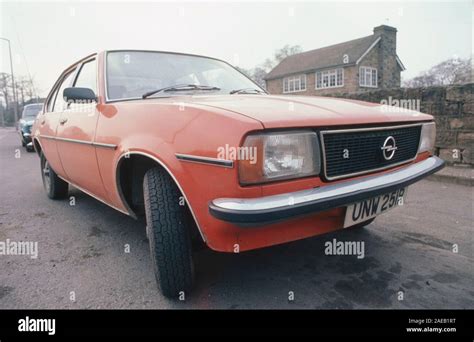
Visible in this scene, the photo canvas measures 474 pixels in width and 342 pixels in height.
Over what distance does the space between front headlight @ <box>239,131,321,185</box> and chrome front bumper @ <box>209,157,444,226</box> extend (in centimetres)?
10

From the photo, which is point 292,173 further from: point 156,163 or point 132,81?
point 132,81

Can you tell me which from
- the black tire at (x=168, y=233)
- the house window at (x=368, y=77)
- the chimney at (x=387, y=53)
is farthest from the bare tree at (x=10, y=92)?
the black tire at (x=168, y=233)

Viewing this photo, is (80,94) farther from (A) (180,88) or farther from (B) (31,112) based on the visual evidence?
(B) (31,112)

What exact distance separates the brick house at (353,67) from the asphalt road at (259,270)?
2297 centimetres

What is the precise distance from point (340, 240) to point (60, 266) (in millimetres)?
2144

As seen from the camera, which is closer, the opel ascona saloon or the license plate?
the opel ascona saloon

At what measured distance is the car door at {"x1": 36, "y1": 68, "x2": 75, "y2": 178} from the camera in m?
3.55

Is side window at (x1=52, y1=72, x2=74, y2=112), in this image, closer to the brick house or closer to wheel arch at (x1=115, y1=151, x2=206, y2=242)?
wheel arch at (x1=115, y1=151, x2=206, y2=242)

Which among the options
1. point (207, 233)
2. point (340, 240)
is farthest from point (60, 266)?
point (340, 240)

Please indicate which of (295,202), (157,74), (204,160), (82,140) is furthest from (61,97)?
(295,202)

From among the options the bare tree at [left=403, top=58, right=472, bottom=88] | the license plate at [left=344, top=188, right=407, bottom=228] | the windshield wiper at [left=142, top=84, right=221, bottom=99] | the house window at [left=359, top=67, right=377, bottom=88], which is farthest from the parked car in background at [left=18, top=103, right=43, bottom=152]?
the bare tree at [left=403, top=58, right=472, bottom=88]

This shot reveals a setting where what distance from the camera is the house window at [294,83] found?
29295mm

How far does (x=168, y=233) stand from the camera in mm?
1813

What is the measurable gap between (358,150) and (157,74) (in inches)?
66.4
